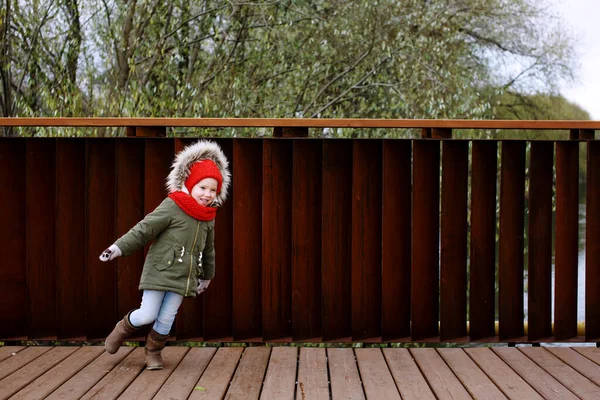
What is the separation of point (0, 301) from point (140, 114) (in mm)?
3357

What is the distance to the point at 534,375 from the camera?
10.4ft

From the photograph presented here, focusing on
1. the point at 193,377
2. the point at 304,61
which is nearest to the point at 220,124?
the point at 193,377

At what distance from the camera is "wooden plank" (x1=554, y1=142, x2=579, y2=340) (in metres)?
3.72

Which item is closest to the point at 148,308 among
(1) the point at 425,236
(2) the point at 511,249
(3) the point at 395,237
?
(3) the point at 395,237

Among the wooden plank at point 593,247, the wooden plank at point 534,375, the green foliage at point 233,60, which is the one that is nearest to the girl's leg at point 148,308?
the wooden plank at point 534,375

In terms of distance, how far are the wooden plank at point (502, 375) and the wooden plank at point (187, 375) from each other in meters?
1.30

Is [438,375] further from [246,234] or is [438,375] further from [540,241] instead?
[246,234]

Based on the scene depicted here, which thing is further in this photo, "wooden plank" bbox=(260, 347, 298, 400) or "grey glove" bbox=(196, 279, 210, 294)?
"grey glove" bbox=(196, 279, 210, 294)

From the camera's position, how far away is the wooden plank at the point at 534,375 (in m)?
2.90

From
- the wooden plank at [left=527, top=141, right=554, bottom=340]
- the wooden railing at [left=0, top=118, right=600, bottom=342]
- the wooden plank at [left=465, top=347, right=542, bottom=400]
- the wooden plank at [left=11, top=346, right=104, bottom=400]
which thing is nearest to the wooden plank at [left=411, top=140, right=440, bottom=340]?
the wooden railing at [left=0, top=118, right=600, bottom=342]

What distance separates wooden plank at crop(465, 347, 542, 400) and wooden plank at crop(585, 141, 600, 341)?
60 centimetres

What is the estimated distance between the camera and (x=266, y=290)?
144 inches

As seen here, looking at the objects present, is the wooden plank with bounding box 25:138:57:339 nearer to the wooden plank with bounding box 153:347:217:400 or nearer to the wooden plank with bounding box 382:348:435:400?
the wooden plank with bounding box 153:347:217:400

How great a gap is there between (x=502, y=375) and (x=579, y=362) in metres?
0.49
